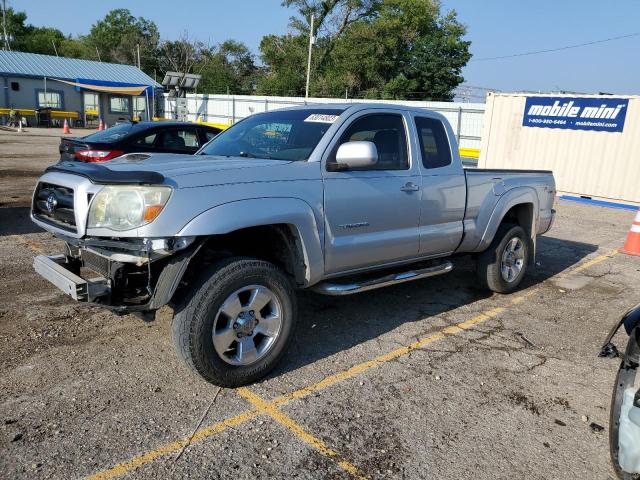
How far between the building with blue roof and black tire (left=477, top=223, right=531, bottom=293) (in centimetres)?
3613

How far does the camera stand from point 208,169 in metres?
3.63

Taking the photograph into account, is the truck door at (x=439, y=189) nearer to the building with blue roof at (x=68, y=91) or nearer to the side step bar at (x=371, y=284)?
the side step bar at (x=371, y=284)

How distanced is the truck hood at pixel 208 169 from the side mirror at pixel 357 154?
0.42 metres

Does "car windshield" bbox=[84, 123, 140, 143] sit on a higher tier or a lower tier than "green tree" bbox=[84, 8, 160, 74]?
lower

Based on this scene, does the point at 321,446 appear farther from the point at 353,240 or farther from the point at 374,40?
the point at 374,40

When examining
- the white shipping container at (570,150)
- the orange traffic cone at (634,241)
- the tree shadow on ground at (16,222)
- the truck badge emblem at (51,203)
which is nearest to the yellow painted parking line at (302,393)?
the truck badge emblem at (51,203)

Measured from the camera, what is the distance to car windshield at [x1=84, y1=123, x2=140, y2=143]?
9.48m

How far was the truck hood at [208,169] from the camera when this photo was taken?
137 inches

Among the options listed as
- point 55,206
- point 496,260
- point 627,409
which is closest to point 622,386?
point 627,409

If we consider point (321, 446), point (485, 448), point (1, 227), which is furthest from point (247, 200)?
point (1, 227)

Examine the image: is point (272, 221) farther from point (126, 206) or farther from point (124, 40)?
point (124, 40)

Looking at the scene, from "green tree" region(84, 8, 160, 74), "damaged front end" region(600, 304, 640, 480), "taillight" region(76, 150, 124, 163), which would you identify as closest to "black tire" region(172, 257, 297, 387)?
"damaged front end" region(600, 304, 640, 480)

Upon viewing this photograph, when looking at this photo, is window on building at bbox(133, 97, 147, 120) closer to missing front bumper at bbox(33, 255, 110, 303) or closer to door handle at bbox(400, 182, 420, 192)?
door handle at bbox(400, 182, 420, 192)

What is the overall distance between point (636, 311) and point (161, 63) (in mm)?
77266
